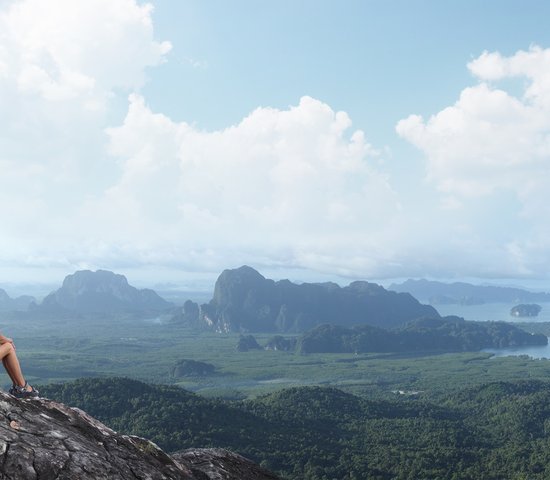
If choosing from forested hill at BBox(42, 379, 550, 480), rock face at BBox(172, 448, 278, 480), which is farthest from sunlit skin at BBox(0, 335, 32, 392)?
forested hill at BBox(42, 379, 550, 480)

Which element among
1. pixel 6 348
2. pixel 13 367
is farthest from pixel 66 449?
pixel 6 348

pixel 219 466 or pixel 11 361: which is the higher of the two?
pixel 11 361

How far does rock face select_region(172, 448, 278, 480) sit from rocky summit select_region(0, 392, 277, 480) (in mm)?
59

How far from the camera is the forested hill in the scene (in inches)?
3029

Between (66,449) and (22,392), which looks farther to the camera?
(22,392)

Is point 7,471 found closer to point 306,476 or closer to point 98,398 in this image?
point 306,476

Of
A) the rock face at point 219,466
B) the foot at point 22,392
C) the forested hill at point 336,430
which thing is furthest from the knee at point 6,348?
the forested hill at point 336,430

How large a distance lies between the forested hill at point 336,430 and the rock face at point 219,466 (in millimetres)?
54997

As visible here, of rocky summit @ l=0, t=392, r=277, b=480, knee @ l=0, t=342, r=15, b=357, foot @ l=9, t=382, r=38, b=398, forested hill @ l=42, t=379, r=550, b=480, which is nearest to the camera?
rocky summit @ l=0, t=392, r=277, b=480

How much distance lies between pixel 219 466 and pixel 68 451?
683cm

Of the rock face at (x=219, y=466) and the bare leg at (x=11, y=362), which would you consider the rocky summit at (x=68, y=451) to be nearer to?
the rock face at (x=219, y=466)

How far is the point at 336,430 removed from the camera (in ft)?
328

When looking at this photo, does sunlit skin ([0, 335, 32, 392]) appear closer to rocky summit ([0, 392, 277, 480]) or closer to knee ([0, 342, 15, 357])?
knee ([0, 342, 15, 357])

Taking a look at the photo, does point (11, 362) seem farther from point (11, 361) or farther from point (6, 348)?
point (6, 348)
